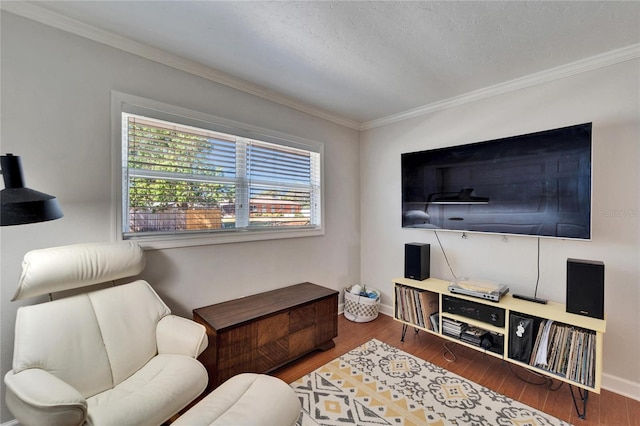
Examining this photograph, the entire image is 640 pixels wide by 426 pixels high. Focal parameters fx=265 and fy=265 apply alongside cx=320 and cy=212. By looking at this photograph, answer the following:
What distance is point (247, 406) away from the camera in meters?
1.21

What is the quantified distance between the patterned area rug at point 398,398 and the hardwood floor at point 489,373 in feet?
0.35

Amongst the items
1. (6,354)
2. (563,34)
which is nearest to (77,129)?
(6,354)

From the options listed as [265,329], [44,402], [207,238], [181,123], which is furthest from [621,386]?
[181,123]

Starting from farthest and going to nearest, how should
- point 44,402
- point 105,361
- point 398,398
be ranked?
point 398,398, point 105,361, point 44,402

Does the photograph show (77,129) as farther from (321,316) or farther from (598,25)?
(598,25)

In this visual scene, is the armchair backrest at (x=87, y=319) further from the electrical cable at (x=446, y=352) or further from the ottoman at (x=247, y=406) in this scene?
the electrical cable at (x=446, y=352)

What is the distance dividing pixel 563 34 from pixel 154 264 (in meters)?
3.21

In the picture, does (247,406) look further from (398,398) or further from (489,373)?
(489,373)

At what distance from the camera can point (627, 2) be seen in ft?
4.77

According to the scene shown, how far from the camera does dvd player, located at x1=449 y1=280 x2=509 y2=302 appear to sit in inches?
82.5

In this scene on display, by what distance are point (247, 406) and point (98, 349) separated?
3.08 feet

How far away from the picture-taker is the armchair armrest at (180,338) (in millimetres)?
1545

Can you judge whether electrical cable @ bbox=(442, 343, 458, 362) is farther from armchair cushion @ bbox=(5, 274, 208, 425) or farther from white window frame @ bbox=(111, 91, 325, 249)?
armchair cushion @ bbox=(5, 274, 208, 425)

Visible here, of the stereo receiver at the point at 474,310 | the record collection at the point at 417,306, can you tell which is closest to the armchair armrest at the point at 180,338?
the record collection at the point at 417,306
